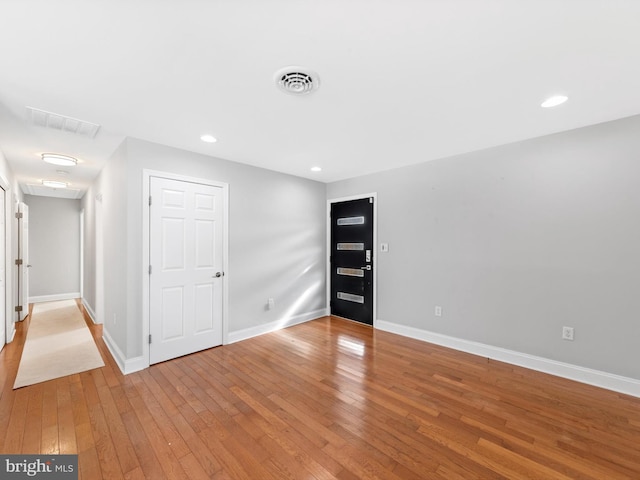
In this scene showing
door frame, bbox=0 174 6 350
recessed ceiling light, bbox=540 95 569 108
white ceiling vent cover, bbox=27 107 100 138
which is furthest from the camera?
door frame, bbox=0 174 6 350

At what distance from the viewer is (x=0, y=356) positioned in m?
3.13

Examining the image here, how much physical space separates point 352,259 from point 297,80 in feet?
10.7

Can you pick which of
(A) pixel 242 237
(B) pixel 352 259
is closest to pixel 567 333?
(B) pixel 352 259

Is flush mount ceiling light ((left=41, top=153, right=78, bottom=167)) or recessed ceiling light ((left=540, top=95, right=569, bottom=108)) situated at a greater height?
recessed ceiling light ((left=540, top=95, right=569, bottom=108))

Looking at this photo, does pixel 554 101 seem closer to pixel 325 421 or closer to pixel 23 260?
pixel 325 421

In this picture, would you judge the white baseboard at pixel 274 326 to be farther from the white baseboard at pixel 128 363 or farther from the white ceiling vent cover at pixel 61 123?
the white ceiling vent cover at pixel 61 123

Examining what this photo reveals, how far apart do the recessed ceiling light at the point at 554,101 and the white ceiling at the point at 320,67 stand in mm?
47

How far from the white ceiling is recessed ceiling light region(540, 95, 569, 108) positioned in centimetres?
5

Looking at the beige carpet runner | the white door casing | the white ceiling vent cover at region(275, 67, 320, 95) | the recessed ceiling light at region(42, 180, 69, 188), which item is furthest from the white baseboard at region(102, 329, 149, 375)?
the recessed ceiling light at region(42, 180, 69, 188)

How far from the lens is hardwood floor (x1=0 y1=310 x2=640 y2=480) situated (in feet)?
5.29

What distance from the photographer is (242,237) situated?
377cm

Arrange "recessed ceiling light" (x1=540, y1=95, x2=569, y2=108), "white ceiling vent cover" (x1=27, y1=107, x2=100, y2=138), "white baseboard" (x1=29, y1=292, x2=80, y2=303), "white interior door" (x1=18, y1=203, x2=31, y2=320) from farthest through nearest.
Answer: "white baseboard" (x1=29, y1=292, x2=80, y2=303) < "white interior door" (x1=18, y1=203, x2=31, y2=320) < "white ceiling vent cover" (x1=27, y1=107, x2=100, y2=138) < "recessed ceiling light" (x1=540, y1=95, x2=569, y2=108)

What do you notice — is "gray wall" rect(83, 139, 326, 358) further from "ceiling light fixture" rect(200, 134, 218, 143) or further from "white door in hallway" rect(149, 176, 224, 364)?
"ceiling light fixture" rect(200, 134, 218, 143)

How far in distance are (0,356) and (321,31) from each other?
4851mm
